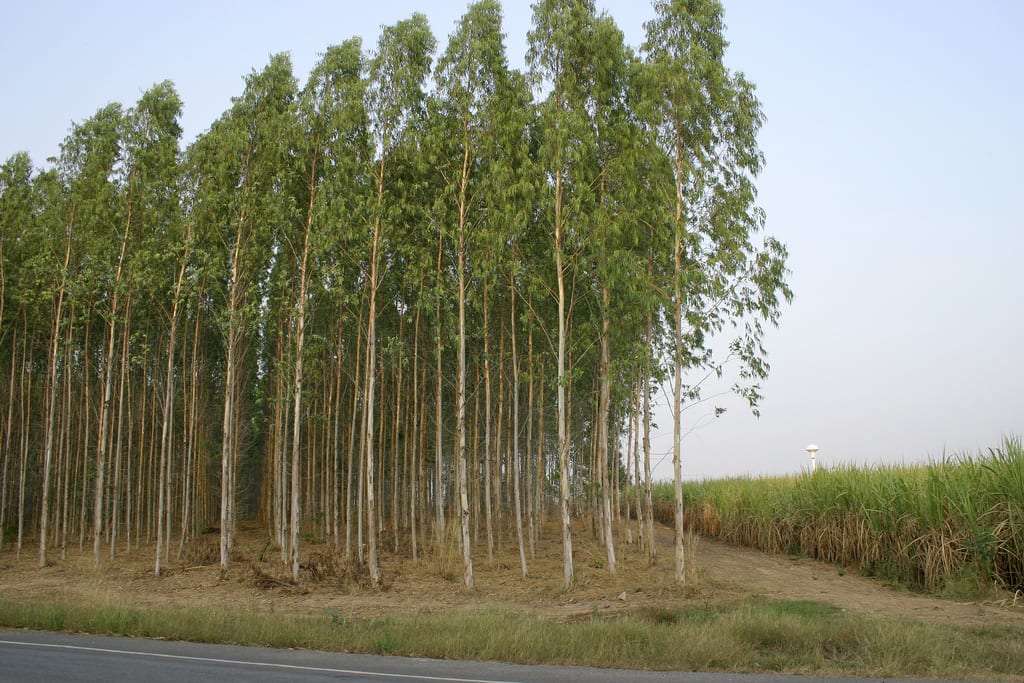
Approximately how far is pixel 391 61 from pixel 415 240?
4545 mm

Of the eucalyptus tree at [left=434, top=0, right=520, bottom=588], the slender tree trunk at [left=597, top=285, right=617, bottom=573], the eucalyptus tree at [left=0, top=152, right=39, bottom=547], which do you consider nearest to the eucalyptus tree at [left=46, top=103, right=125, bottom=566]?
the eucalyptus tree at [left=0, top=152, right=39, bottom=547]

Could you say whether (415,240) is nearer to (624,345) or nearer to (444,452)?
(624,345)

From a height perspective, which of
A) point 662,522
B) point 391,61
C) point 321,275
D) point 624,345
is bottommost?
point 662,522

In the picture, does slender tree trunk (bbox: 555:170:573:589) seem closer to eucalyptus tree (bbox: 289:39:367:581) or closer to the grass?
eucalyptus tree (bbox: 289:39:367:581)

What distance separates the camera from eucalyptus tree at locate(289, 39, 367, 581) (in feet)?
65.2

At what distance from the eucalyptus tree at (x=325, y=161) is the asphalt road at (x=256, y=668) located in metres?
7.89

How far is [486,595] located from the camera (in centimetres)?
1791

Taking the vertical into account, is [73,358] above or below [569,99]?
below

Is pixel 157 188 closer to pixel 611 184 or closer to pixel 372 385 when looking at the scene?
pixel 372 385

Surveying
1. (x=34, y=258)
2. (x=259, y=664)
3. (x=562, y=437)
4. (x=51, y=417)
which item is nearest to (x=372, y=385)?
(x=562, y=437)

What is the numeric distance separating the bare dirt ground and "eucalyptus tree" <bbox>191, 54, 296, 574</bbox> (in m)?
2.30

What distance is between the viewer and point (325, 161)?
68.3 ft

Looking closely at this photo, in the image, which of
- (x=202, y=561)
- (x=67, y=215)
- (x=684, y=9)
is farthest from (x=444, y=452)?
(x=684, y=9)

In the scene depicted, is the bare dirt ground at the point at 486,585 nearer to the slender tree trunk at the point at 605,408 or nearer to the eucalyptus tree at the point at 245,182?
the slender tree trunk at the point at 605,408
